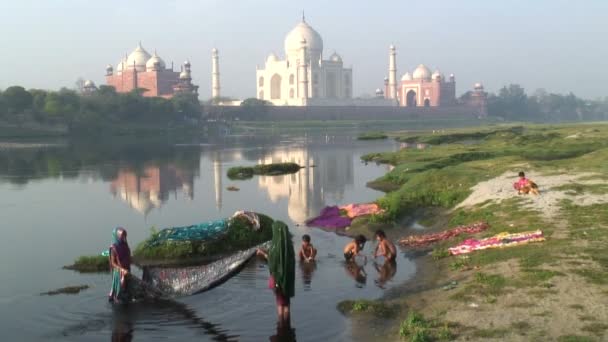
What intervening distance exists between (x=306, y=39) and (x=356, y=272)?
62.5 meters

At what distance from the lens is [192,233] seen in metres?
10.1

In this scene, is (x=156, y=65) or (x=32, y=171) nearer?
(x=32, y=171)

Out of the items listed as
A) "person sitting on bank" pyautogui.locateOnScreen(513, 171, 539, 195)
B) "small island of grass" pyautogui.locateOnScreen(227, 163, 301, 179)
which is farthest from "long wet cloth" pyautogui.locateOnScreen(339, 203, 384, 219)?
"small island of grass" pyautogui.locateOnScreen(227, 163, 301, 179)

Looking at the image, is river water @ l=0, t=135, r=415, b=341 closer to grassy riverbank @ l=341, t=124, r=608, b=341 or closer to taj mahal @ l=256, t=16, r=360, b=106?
grassy riverbank @ l=341, t=124, r=608, b=341

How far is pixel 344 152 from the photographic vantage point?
32094 millimetres

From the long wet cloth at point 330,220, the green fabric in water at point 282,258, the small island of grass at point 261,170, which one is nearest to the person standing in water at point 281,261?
the green fabric in water at point 282,258

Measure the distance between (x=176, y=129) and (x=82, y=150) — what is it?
17061 mm

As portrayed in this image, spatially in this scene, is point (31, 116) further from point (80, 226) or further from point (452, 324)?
point (452, 324)

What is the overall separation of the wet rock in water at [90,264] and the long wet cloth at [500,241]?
4718 mm

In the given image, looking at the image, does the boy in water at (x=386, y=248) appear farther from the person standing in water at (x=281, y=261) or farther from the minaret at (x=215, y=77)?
the minaret at (x=215, y=77)

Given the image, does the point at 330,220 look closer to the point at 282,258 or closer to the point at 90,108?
the point at 282,258

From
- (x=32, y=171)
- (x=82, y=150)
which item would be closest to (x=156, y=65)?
(x=82, y=150)

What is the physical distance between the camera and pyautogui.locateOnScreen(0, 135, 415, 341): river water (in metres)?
6.81

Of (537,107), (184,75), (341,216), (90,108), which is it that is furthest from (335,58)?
(341,216)
